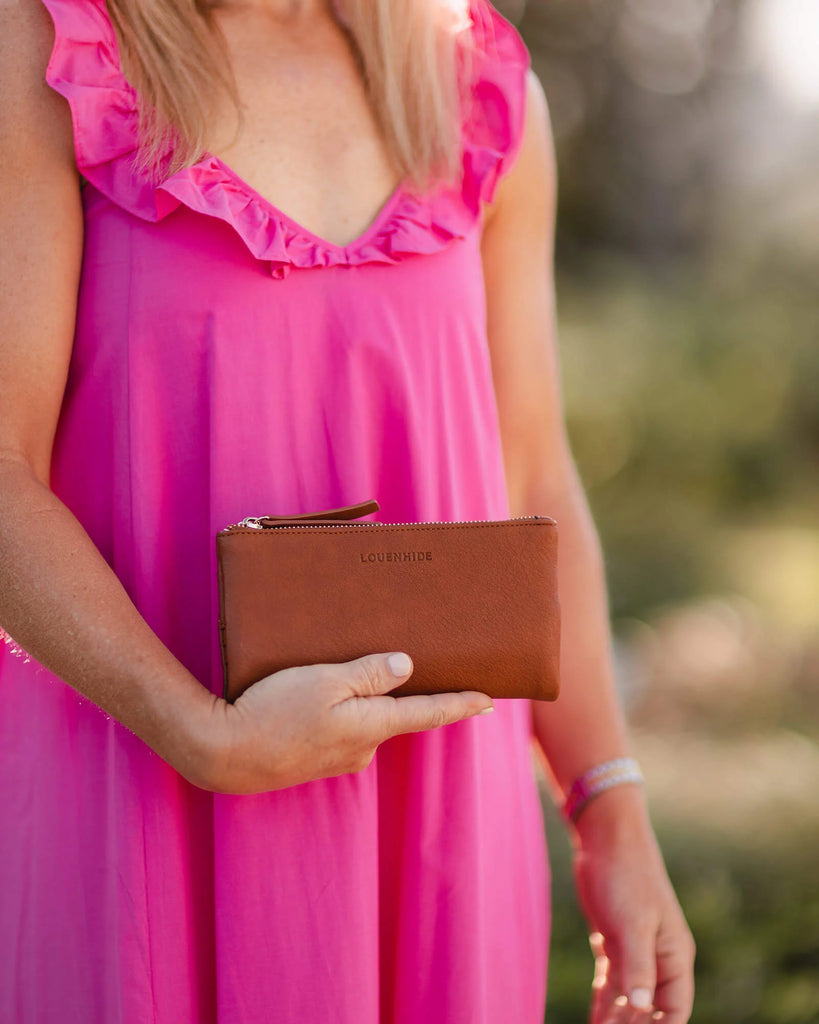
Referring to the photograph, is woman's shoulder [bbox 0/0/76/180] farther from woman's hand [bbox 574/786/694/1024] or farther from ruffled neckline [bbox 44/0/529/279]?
woman's hand [bbox 574/786/694/1024]

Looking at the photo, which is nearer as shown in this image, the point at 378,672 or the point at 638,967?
the point at 378,672

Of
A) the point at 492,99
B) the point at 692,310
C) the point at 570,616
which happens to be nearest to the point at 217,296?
the point at 492,99

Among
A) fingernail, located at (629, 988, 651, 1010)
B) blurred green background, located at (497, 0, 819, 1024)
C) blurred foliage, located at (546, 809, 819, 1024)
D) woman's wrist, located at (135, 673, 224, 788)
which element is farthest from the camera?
blurred green background, located at (497, 0, 819, 1024)

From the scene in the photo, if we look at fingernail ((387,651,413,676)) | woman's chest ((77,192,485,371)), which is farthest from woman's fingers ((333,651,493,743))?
woman's chest ((77,192,485,371))

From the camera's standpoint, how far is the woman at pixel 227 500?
0.96 meters

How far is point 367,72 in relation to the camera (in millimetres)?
1201

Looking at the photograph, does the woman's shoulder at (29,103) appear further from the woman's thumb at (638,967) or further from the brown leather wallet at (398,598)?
the woman's thumb at (638,967)

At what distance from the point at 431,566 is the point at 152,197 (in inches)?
16.8

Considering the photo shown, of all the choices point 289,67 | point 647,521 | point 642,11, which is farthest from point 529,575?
point 642,11

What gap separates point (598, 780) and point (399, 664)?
0.40m

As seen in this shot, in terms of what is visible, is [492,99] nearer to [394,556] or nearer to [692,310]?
[394,556]

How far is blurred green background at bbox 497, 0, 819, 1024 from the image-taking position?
217 inches

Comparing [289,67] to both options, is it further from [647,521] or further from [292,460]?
[647,521]

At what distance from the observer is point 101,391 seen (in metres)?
1.04
